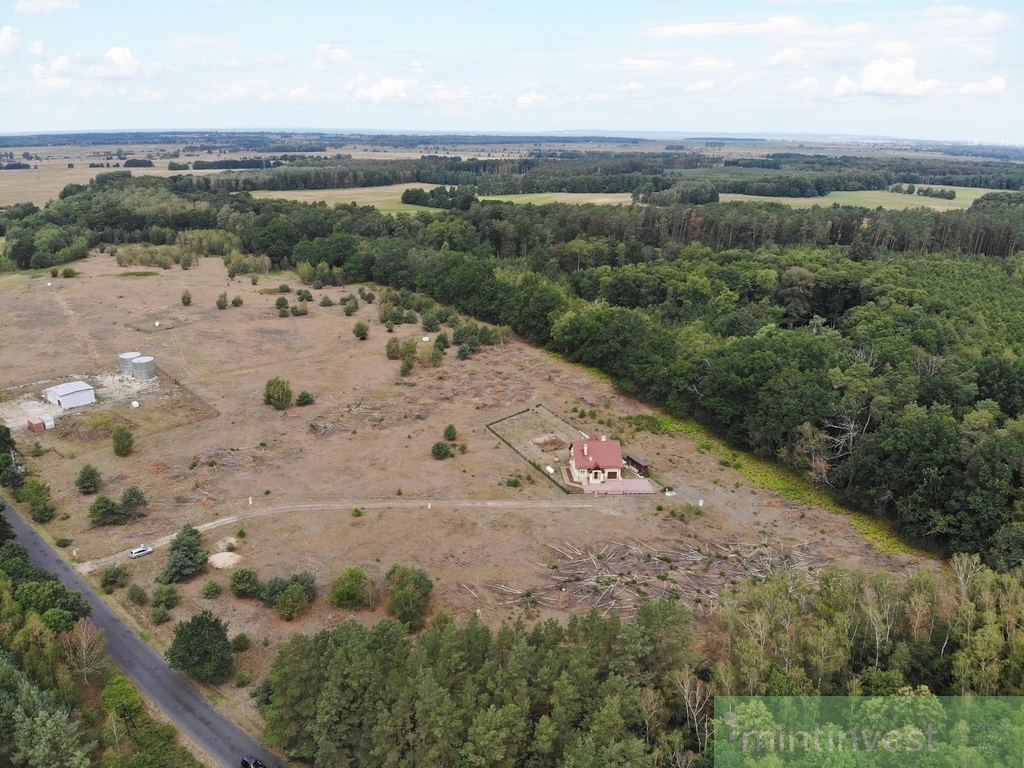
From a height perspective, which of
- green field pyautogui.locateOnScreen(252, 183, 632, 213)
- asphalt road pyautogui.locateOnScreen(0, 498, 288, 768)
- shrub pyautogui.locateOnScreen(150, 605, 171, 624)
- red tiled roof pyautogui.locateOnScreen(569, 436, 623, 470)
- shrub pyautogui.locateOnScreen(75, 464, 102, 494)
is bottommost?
asphalt road pyautogui.locateOnScreen(0, 498, 288, 768)

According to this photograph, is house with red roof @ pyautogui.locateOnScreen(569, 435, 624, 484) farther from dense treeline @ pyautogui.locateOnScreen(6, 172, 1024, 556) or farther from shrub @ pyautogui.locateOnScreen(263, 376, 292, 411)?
shrub @ pyautogui.locateOnScreen(263, 376, 292, 411)

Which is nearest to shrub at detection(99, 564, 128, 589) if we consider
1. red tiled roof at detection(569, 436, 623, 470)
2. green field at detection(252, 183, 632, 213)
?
red tiled roof at detection(569, 436, 623, 470)

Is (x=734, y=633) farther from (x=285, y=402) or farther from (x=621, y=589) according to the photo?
(x=285, y=402)

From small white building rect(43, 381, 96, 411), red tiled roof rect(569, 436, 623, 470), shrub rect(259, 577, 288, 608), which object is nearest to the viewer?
shrub rect(259, 577, 288, 608)

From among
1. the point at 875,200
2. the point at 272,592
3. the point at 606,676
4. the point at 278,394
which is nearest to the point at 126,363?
the point at 278,394

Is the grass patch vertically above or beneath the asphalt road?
above

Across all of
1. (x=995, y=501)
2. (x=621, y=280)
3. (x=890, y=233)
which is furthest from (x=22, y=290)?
(x=890, y=233)

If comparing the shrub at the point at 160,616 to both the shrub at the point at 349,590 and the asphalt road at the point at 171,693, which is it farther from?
the shrub at the point at 349,590
